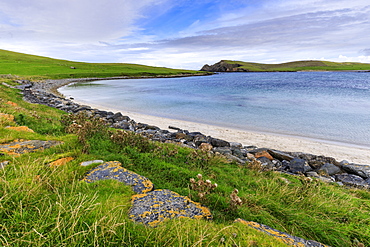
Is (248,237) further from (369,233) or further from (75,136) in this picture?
(75,136)

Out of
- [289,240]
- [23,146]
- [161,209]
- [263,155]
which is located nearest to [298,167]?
[263,155]

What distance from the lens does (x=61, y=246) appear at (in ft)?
7.26

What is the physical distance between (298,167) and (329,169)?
1496 mm

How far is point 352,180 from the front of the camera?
907 cm

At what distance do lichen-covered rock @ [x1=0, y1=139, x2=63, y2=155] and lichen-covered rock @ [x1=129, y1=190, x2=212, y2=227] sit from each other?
4166mm

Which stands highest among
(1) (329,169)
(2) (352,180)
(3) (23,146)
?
(3) (23,146)

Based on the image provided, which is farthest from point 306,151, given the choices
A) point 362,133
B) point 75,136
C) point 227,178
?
point 75,136

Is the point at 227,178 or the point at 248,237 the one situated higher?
the point at 248,237

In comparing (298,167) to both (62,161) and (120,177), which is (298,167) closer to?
(120,177)

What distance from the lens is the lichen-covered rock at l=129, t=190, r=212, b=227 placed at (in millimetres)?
3412

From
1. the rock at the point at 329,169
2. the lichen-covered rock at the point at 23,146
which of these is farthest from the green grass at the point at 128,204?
the rock at the point at 329,169

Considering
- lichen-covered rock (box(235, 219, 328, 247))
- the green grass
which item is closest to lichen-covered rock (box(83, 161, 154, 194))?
the green grass

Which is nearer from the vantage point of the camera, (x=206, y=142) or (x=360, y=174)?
(x=360, y=174)

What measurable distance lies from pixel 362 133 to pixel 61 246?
22.0 meters
